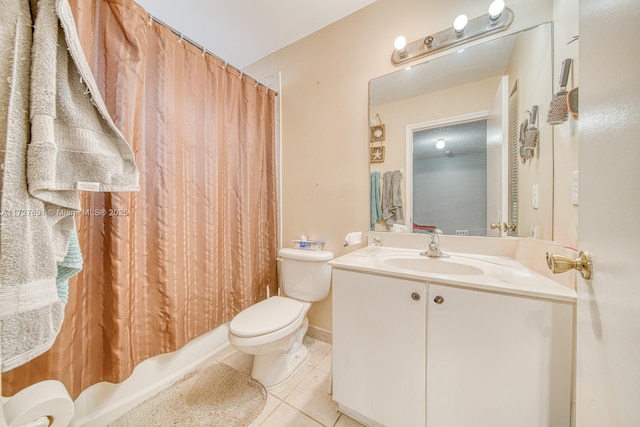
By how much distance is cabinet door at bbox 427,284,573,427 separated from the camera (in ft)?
2.20

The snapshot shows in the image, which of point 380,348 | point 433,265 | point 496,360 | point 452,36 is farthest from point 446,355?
point 452,36

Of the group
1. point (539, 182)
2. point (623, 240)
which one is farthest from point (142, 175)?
point (539, 182)

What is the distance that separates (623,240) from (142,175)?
1.60 m

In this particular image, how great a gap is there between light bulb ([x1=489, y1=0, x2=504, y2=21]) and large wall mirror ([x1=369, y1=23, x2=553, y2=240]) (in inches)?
4.0

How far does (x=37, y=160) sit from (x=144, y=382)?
129 cm

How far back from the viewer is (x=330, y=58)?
5.16ft

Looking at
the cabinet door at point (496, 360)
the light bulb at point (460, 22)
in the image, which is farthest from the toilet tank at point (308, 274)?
the light bulb at point (460, 22)

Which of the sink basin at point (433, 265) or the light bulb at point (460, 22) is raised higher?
the light bulb at point (460, 22)

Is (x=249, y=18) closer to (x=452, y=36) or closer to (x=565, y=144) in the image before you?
(x=452, y=36)

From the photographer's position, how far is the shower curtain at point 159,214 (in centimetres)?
93

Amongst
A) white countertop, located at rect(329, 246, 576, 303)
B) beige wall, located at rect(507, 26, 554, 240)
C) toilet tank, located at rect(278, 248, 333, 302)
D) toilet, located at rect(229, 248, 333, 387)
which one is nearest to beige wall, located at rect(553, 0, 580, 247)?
beige wall, located at rect(507, 26, 554, 240)

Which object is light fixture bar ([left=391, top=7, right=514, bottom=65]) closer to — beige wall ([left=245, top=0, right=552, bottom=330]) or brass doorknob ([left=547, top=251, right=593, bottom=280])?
beige wall ([left=245, top=0, right=552, bottom=330])

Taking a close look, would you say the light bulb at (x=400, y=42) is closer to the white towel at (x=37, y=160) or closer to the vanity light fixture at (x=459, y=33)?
the vanity light fixture at (x=459, y=33)

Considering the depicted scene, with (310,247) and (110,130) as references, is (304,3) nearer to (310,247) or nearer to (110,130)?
(110,130)
